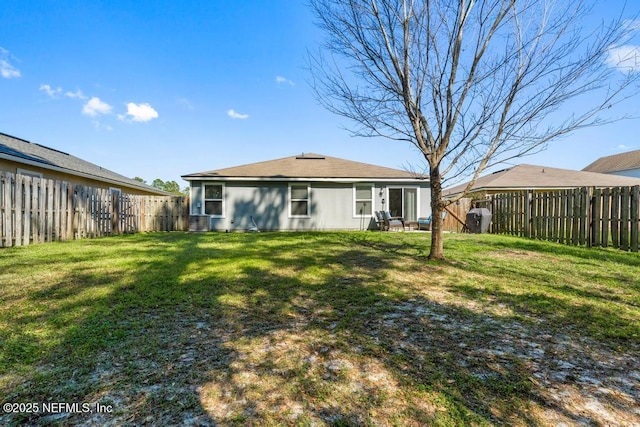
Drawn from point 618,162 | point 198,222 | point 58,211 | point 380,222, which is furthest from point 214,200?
point 618,162

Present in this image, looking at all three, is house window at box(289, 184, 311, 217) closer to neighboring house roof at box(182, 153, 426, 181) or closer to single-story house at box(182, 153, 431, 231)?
single-story house at box(182, 153, 431, 231)

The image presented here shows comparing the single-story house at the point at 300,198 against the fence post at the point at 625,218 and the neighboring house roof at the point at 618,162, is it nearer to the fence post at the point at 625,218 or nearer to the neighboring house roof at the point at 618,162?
the fence post at the point at 625,218

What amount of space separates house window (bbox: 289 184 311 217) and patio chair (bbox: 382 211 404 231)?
3570mm

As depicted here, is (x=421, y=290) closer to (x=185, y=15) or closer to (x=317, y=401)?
(x=317, y=401)

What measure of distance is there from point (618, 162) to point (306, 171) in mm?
41983

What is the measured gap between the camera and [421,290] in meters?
3.97

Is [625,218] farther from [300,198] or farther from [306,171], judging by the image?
[306,171]

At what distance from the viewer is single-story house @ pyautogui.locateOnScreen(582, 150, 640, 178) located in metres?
33.3

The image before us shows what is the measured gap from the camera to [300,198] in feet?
47.1

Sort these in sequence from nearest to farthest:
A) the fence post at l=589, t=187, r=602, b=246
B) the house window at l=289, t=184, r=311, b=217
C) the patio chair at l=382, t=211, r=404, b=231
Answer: the fence post at l=589, t=187, r=602, b=246 < the patio chair at l=382, t=211, r=404, b=231 < the house window at l=289, t=184, r=311, b=217

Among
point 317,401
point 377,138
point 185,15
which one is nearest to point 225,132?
point 185,15

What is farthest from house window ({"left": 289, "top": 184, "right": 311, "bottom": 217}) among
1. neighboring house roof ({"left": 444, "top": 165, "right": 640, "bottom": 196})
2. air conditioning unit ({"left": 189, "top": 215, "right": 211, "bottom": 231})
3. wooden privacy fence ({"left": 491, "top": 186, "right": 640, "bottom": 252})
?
neighboring house roof ({"left": 444, "top": 165, "right": 640, "bottom": 196})

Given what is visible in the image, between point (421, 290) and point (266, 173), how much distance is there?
11.4 m

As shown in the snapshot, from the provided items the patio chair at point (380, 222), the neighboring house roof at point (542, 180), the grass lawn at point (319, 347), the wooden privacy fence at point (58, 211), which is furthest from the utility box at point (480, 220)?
the wooden privacy fence at point (58, 211)
